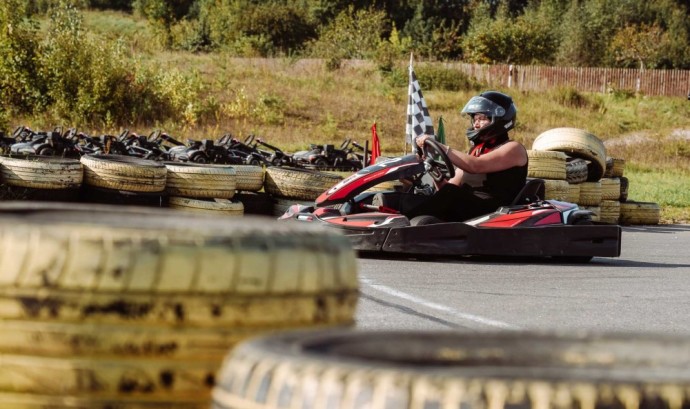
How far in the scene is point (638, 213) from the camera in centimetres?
1534

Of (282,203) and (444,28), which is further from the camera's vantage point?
(444,28)

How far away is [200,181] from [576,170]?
5.03 metres

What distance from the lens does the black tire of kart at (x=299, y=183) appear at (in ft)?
38.6

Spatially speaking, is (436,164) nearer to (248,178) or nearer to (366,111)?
(248,178)

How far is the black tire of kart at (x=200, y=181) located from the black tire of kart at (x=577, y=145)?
14.3 ft

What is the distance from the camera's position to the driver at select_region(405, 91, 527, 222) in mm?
9312

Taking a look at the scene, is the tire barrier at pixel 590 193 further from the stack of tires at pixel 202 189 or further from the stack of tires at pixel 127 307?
the stack of tires at pixel 127 307

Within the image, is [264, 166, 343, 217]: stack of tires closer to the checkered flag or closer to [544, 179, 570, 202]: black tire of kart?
the checkered flag

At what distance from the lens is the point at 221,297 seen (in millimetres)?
2543

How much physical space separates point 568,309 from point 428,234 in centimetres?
239

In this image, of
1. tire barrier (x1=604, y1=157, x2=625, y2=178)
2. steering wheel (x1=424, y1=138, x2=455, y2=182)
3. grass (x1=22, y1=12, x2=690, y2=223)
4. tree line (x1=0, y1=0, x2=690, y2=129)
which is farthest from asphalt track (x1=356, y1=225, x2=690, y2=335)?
tree line (x1=0, y1=0, x2=690, y2=129)

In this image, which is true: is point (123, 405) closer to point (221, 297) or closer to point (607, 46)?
point (221, 297)

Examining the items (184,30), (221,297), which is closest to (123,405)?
(221,297)

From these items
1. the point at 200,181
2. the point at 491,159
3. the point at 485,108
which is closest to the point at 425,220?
the point at 491,159
